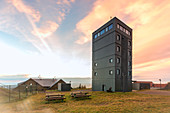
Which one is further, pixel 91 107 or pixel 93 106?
pixel 93 106

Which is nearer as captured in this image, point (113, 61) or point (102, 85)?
point (113, 61)

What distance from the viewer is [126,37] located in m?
34.0

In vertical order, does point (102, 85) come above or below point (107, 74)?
below

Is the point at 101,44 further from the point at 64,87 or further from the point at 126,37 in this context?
the point at 64,87

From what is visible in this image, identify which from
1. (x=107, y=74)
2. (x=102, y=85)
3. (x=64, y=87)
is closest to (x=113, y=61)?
(x=107, y=74)

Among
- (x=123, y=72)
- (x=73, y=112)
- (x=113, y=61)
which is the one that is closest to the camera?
(x=73, y=112)

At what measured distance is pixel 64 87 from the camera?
32.4m

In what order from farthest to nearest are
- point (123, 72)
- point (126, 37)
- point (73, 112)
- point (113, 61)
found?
point (126, 37), point (123, 72), point (113, 61), point (73, 112)

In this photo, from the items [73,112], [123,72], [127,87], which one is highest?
[123,72]

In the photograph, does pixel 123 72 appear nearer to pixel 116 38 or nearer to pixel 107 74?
pixel 107 74

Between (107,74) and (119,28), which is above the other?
(119,28)

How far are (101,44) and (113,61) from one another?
7.53m

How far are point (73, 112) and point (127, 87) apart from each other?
26.7 m

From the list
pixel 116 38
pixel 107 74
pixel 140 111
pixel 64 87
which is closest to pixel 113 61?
pixel 107 74
